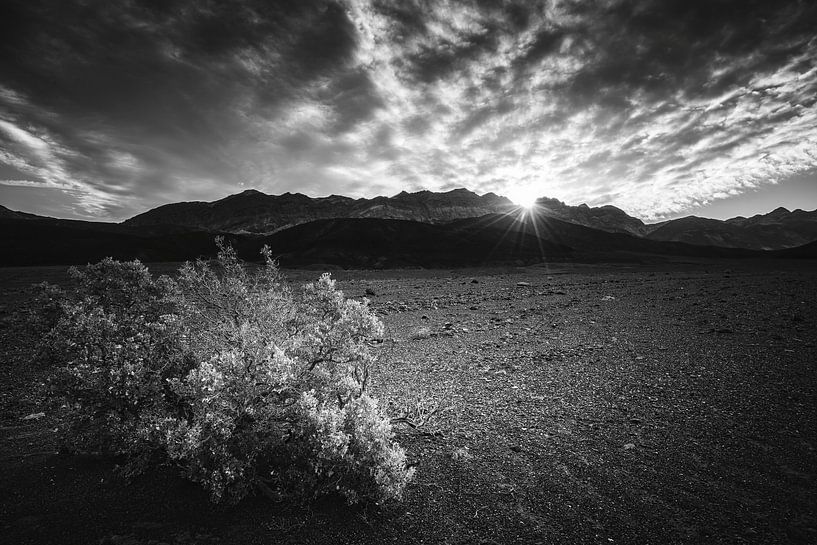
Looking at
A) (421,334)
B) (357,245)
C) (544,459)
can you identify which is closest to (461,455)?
(544,459)

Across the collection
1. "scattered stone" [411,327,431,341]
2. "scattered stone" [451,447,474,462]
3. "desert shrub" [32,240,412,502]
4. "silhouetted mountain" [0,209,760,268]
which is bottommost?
"scattered stone" [451,447,474,462]

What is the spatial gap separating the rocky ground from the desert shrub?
17.2 inches

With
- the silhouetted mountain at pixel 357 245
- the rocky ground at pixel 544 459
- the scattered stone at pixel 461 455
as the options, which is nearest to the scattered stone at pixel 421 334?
the rocky ground at pixel 544 459

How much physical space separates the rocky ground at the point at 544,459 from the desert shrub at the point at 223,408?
1.43 feet

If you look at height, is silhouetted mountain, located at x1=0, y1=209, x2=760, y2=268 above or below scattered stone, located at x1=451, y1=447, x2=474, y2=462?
above

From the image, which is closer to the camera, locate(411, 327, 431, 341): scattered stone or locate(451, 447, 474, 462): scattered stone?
locate(451, 447, 474, 462): scattered stone

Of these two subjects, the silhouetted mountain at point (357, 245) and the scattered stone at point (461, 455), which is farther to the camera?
the silhouetted mountain at point (357, 245)

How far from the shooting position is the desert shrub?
418cm

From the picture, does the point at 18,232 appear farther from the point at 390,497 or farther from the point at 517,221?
the point at 517,221

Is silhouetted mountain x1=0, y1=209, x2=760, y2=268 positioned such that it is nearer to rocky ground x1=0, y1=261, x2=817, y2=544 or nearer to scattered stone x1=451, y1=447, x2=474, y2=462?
rocky ground x1=0, y1=261, x2=817, y2=544

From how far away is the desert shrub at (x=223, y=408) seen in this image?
418 centimetres

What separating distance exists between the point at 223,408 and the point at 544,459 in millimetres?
5072

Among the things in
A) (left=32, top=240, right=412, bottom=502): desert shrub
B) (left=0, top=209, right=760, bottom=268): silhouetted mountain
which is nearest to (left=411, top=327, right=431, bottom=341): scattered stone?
(left=32, top=240, right=412, bottom=502): desert shrub

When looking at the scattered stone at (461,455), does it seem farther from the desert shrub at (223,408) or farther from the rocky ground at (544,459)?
the desert shrub at (223,408)
